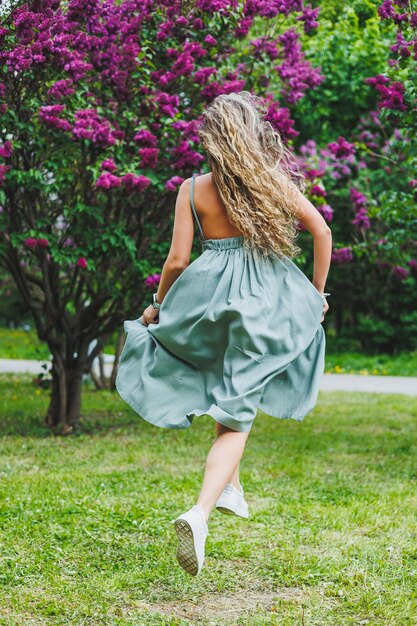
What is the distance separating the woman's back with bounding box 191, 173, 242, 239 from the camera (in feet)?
11.8

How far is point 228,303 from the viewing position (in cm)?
347

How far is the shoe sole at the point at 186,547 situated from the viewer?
3031mm

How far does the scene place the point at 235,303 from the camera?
11.3 feet

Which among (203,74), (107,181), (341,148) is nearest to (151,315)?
(107,181)

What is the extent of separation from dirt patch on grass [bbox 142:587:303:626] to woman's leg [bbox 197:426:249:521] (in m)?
0.45

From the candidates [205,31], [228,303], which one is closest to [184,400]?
[228,303]

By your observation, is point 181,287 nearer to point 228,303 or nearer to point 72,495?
point 228,303

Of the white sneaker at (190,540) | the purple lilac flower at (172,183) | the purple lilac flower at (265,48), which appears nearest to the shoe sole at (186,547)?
the white sneaker at (190,540)

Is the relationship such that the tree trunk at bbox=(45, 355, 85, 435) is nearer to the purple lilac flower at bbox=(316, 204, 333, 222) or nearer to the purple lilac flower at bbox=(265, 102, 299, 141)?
the purple lilac flower at bbox=(316, 204, 333, 222)

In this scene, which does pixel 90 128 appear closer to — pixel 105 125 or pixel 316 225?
pixel 105 125

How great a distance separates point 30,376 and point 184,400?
8578mm

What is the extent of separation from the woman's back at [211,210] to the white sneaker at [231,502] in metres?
1.07

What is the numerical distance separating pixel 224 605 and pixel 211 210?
1.63 m

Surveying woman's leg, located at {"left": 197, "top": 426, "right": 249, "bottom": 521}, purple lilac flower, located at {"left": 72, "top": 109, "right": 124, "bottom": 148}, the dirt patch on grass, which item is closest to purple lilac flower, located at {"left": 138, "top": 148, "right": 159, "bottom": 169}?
purple lilac flower, located at {"left": 72, "top": 109, "right": 124, "bottom": 148}
